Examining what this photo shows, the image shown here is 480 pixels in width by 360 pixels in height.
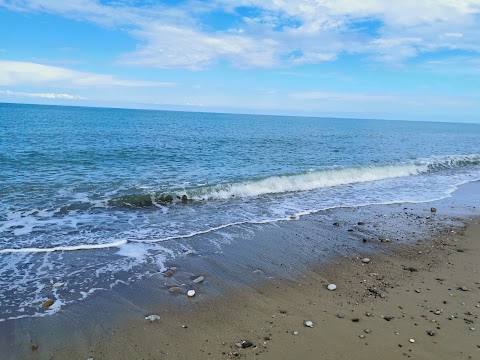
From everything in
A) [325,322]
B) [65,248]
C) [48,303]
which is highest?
[325,322]

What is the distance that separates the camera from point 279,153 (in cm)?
3347

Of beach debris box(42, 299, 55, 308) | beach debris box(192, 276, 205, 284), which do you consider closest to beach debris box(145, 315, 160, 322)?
beach debris box(192, 276, 205, 284)

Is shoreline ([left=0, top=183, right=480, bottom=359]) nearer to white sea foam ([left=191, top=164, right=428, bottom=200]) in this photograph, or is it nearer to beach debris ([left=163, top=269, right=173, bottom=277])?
beach debris ([left=163, top=269, right=173, bottom=277])

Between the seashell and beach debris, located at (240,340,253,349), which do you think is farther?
the seashell

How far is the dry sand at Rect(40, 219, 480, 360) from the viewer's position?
17.9ft

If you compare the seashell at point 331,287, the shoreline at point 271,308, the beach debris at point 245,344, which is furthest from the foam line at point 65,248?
the seashell at point 331,287

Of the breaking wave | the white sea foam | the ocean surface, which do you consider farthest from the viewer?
the white sea foam

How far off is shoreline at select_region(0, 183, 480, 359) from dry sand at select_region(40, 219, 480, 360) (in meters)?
0.02

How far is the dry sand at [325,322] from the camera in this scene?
5.46 meters

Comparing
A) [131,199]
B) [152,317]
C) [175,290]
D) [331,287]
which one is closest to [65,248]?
[175,290]

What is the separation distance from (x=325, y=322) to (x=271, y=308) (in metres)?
1.06

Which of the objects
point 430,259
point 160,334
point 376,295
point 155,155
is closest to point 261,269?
point 376,295

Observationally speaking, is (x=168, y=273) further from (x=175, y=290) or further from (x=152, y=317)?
(x=152, y=317)

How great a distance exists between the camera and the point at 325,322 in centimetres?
630
